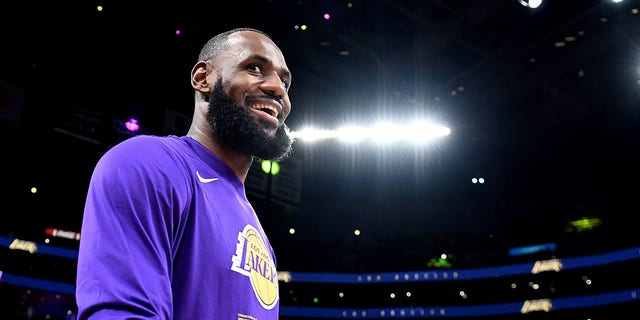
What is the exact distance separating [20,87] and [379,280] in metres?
12.7

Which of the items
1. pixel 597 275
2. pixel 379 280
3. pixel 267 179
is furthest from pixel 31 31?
pixel 597 275

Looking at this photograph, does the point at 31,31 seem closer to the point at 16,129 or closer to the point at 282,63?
the point at 16,129

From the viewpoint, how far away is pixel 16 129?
25.1 feet

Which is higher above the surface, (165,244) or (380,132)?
(380,132)

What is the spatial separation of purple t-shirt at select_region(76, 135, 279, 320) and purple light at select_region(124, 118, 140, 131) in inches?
292

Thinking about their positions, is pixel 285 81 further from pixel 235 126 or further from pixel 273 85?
pixel 235 126

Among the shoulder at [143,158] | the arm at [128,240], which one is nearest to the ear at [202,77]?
the shoulder at [143,158]

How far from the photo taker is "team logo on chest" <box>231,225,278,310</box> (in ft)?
4.13

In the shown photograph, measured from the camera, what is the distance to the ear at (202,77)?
159 centimetres

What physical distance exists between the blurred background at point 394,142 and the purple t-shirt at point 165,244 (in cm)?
701

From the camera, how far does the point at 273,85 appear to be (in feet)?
5.15

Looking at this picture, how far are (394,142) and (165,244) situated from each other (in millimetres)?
12111

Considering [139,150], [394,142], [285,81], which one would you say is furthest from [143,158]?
[394,142]

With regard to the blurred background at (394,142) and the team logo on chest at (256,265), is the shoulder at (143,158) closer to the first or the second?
the team logo on chest at (256,265)
